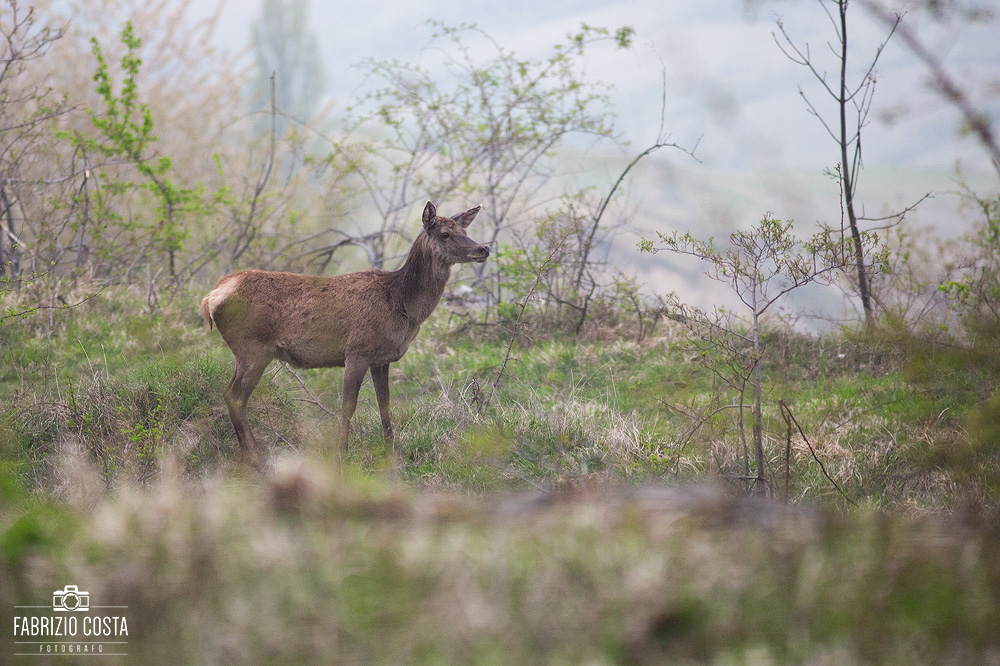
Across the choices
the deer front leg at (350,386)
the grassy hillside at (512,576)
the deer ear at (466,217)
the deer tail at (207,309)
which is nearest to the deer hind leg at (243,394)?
the deer tail at (207,309)

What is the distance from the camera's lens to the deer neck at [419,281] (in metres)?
6.60

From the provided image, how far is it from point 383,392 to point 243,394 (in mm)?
1055

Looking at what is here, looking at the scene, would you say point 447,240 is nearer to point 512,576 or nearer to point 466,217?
point 466,217

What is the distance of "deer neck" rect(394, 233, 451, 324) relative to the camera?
6602 millimetres

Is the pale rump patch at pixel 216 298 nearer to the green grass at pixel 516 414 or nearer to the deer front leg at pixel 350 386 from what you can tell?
the green grass at pixel 516 414

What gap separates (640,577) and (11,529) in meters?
1.77

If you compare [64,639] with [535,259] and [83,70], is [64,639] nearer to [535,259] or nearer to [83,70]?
[535,259]

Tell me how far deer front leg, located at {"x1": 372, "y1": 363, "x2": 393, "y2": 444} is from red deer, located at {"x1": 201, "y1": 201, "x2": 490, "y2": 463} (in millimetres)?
12

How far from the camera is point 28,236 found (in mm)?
12539

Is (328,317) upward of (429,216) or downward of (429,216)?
downward

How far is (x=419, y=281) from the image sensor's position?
6.63m

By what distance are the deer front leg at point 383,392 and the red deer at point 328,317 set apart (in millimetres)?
12

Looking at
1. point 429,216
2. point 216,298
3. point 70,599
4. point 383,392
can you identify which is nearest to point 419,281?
point 429,216

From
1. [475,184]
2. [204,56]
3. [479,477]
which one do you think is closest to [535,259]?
[475,184]
